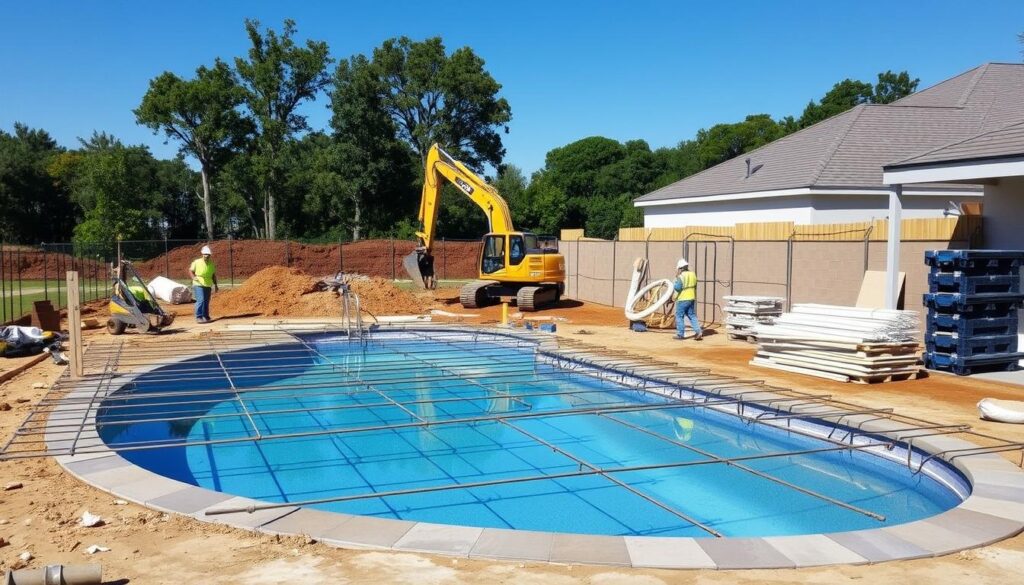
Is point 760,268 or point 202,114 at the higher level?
point 202,114

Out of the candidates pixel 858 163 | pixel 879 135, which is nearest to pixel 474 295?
pixel 858 163

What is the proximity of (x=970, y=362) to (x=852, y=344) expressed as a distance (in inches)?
72.8

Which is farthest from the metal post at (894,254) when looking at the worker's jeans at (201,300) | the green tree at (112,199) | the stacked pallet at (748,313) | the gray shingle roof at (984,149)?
the green tree at (112,199)

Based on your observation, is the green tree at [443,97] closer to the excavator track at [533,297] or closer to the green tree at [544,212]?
the green tree at [544,212]

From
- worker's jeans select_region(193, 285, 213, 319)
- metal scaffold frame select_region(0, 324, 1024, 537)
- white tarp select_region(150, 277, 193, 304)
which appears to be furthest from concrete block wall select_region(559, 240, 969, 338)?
white tarp select_region(150, 277, 193, 304)

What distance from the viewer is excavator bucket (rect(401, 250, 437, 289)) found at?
74.0 feet

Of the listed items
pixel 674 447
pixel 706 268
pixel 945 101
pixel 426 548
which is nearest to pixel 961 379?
pixel 674 447

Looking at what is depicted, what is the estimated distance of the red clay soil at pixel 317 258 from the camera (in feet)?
123

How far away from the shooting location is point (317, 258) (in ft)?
127

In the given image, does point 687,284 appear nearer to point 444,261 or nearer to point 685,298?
point 685,298

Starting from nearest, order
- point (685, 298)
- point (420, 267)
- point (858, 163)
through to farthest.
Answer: point (685, 298) → point (858, 163) → point (420, 267)

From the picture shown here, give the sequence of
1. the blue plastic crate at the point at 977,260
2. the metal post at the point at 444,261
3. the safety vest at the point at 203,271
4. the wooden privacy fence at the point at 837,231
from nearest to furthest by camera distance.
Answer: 1. the blue plastic crate at the point at 977,260
2. the wooden privacy fence at the point at 837,231
3. the safety vest at the point at 203,271
4. the metal post at the point at 444,261

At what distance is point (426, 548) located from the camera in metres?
4.70

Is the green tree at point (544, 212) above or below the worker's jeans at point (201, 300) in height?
above
